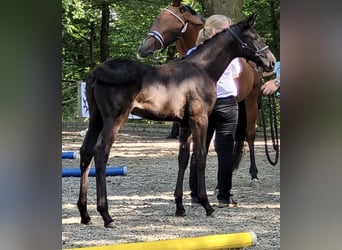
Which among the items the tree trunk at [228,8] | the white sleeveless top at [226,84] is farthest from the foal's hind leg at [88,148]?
the tree trunk at [228,8]

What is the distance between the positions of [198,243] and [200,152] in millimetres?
1163

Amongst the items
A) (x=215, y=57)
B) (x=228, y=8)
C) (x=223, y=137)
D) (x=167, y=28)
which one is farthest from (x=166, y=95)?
(x=228, y=8)

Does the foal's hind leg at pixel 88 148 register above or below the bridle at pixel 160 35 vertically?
below

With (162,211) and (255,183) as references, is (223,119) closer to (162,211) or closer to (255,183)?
(162,211)

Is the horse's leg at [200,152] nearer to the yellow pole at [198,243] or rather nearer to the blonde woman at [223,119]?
the blonde woman at [223,119]

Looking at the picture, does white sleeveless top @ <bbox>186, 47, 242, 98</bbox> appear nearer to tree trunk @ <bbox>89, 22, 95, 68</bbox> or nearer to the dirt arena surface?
the dirt arena surface

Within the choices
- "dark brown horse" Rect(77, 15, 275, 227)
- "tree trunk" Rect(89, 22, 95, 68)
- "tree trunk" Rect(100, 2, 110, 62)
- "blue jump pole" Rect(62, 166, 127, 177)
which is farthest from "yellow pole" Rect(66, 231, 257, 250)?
"tree trunk" Rect(89, 22, 95, 68)

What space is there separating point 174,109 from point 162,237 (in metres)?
0.71

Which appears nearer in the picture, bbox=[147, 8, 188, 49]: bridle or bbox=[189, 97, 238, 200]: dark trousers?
bbox=[147, 8, 188, 49]: bridle

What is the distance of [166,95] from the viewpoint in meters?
3.41

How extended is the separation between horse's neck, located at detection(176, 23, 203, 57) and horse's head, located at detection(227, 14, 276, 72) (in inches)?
10.7

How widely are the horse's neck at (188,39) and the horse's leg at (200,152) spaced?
1.81ft

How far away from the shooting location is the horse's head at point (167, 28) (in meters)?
3.71

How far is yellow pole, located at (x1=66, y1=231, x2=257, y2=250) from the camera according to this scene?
243 centimetres
